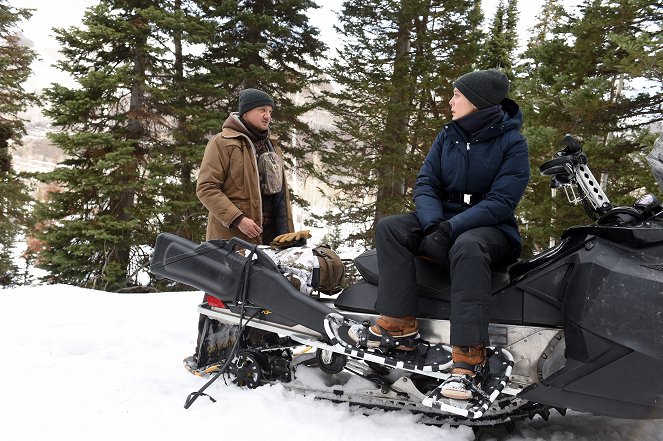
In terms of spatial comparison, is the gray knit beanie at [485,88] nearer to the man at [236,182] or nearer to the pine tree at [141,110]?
the man at [236,182]

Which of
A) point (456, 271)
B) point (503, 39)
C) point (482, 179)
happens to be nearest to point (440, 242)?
point (456, 271)

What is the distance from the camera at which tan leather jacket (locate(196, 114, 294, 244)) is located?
3.37 metres

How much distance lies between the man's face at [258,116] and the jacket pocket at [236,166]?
25 centimetres

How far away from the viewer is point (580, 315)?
6.82 feet

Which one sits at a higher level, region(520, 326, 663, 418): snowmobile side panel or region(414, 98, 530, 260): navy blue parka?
region(414, 98, 530, 260): navy blue parka

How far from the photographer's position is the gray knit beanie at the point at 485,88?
246 cm

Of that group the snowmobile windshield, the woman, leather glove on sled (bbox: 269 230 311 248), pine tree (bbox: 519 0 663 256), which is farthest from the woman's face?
pine tree (bbox: 519 0 663 256)

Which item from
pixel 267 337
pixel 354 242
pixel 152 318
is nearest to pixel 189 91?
pixel 354 242

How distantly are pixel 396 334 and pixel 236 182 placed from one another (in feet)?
5.60

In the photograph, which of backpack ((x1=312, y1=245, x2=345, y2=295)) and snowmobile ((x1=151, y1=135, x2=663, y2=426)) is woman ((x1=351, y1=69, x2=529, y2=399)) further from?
backpack ((x1=312, y1=245, x2=345, y2=295))

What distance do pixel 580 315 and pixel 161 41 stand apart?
1162 cm

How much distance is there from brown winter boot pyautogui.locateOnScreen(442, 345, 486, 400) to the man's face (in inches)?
86.7

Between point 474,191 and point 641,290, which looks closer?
point 641,290

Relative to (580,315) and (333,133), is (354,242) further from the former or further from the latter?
(580,315)
